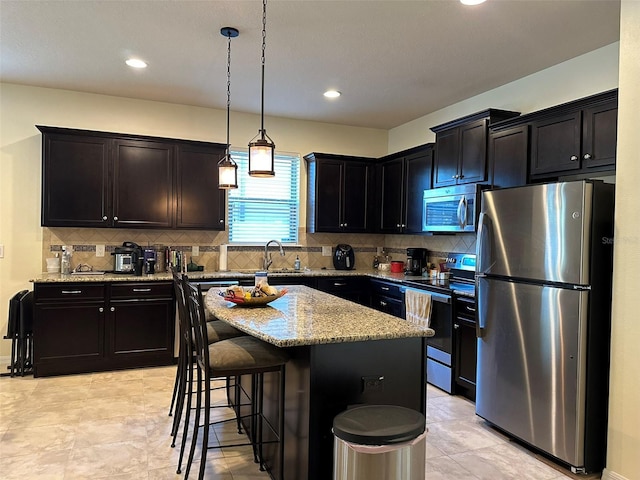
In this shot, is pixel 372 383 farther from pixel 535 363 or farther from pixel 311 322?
pixel 535 363

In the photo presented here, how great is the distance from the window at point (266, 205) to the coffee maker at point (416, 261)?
4.78ft

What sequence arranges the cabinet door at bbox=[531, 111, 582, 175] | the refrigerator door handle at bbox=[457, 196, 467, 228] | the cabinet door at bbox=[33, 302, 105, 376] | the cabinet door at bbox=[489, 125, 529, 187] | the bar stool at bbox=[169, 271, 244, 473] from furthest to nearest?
the cabinet door at bbox=[33, 302, 105, 376], the refrigerator door handle at bbox=[457, 196, 467, 228], the cabinet door at bbox=[489, 125, 529, 187], the cabinet door at bbox=[531, 111, 582, 175], the bar stool at bbox=[169, 271, 244, 473]

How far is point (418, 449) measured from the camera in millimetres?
1806

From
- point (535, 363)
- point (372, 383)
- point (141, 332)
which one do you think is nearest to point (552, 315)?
point (535, 363)

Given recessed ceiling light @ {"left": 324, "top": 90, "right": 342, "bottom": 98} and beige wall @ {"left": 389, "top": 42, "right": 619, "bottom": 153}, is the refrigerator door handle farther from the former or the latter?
recessed ceiling light @ {"left": 324, "top": 90, "right": 342, "bottom": 98}

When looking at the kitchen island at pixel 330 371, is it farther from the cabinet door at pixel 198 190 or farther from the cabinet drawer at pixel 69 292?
the cabinet door at pixel 198 190

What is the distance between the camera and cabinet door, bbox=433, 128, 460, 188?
4.36 meters

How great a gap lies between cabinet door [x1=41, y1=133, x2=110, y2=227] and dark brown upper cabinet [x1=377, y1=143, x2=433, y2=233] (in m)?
3.18

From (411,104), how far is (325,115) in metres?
1.08

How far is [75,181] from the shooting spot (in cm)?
455

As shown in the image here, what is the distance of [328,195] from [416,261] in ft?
4.41

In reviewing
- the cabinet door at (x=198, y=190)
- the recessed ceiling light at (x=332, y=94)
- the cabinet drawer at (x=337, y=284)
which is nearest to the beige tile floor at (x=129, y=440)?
the cabinet drawer at (x=337, y=284)

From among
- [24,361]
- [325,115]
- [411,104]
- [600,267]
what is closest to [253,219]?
[325,115]


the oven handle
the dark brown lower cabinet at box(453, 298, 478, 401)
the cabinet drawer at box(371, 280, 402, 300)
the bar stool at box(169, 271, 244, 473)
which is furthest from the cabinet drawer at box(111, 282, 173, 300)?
the dark brown lower cabinet at box(453, 298, 478, 401)
